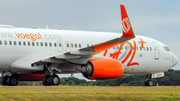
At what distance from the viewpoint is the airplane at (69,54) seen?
59.2 ft

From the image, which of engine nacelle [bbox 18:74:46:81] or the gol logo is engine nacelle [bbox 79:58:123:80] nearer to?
the gol logo

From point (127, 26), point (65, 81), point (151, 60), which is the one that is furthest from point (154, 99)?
point (65, 81)

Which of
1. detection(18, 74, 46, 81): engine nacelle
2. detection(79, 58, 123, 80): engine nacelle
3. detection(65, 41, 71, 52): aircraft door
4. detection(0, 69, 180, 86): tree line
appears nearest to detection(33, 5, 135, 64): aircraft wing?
detection(79, 58, 123, 80): engine nacelle

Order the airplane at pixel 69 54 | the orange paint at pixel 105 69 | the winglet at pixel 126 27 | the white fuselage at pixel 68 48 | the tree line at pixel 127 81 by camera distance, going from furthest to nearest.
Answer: the tree line at pixel 127 81 → the white fuselage at pixel 68 48 → the airplane at pixel 69 54 → the orange paint at pixel 105 69 → the winglet at pixel 126 27

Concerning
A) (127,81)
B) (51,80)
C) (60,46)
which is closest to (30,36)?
(60,46)

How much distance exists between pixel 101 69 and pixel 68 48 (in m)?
3.65

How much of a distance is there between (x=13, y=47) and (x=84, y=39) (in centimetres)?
501

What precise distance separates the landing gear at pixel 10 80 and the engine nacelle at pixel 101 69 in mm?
6100

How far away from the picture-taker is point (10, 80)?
858 inches

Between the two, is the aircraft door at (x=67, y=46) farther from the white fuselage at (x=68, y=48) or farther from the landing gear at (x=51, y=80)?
the landing gear at (x=51, y=80)

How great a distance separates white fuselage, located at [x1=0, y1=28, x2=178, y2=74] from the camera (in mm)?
18641

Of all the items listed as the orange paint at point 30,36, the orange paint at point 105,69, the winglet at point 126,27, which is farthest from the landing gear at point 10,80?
the winglet at point 126,27

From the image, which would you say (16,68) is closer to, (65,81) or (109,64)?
(109,64)

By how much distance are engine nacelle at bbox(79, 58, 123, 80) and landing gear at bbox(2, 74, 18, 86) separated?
610 cm
